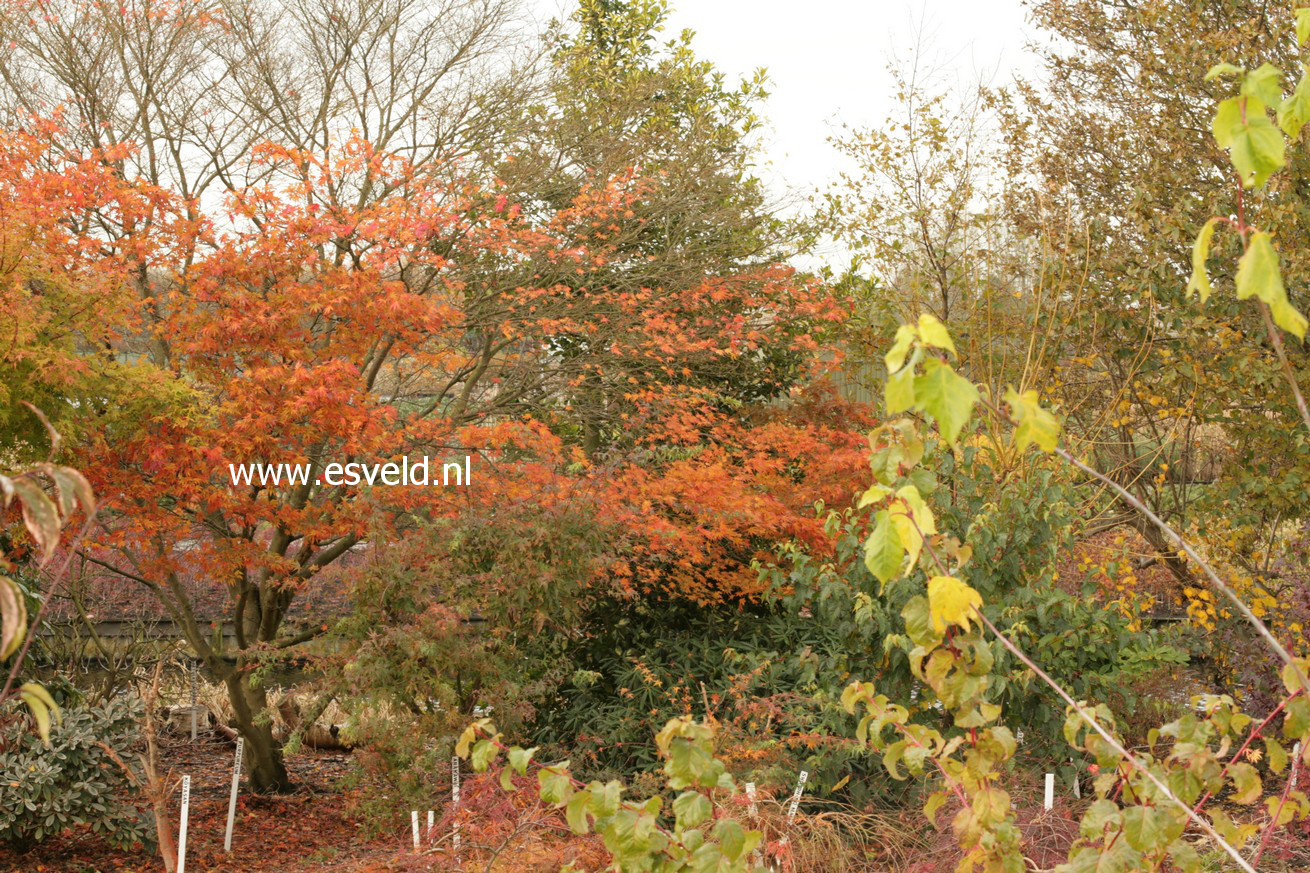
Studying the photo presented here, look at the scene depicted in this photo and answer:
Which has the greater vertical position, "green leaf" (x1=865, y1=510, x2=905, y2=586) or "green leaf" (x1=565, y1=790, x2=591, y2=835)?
"green leaf" (x1=865, y1=510, x2=905, y2=586)

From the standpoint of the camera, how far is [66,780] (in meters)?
8.27

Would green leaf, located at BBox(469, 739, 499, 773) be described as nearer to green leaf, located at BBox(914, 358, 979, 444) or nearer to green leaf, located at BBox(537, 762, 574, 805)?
green leaf, located at BBox(537, 762, 574, 805)

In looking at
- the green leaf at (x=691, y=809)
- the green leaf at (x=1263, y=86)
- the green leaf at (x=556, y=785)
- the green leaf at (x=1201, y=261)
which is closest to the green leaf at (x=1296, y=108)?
the green leaf at (x=1263, y=86)

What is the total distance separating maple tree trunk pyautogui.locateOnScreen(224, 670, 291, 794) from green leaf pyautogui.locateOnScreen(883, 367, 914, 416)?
30.9ft

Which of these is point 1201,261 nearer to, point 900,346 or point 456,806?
point 900,346

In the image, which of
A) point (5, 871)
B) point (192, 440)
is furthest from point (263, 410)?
point (5, 871)

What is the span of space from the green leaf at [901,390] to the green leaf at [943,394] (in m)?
0.01

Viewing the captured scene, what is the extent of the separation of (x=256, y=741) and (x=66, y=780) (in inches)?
87.4

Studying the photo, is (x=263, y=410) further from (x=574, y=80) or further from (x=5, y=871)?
(x=574, y=80)

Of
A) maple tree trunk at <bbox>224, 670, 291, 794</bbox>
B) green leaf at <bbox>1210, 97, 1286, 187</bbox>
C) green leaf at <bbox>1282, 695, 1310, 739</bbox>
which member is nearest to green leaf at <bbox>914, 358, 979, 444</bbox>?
green leaf at <bbox>1210, 97, 1286, 187</bbox>

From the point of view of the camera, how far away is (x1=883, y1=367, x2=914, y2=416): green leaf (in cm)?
169

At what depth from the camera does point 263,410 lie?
7.82 m

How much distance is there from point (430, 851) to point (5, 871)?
3723 mm

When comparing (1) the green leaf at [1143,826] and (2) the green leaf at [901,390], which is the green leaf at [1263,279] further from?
(1) the green leaf at [1143,826]
